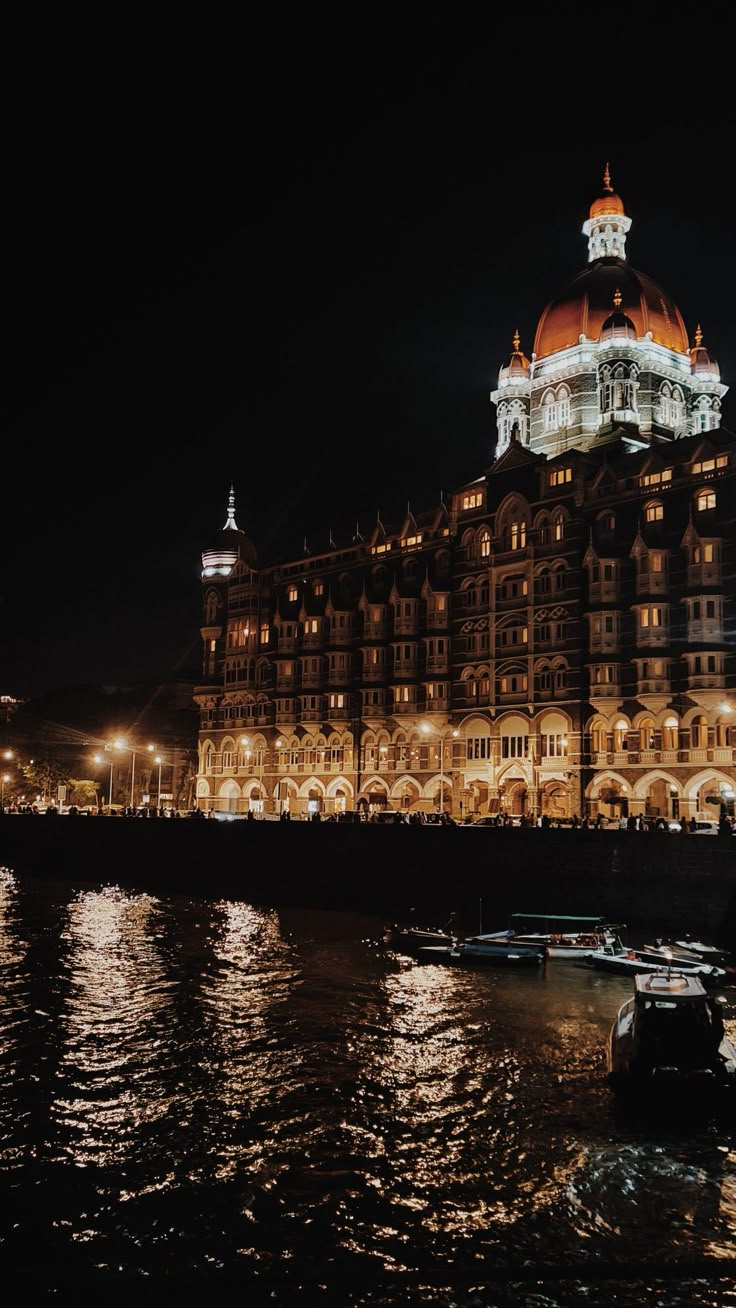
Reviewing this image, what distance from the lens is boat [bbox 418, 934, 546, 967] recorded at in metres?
47.4

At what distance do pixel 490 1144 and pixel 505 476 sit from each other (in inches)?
2912

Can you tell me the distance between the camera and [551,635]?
87125mm

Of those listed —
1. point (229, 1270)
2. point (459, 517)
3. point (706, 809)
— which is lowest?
point (229, 1270)

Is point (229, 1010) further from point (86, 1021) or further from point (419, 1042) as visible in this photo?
point (419, 1042)

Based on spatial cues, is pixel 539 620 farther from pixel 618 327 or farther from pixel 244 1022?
pixel 244 1022

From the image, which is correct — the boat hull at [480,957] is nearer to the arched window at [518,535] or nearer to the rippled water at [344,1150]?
the rippled water at [344,1150]

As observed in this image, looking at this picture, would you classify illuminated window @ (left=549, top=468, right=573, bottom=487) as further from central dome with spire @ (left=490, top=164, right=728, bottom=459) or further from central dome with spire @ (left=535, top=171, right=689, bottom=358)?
central dome with spire @ (left=535, top=171, right=689, bottom=358)

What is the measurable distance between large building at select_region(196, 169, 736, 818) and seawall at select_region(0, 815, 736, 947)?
10126 mm

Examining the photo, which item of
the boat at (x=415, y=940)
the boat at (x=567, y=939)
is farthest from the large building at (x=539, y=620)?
the boat at (x=415, y=940)

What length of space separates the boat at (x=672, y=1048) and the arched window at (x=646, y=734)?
49.0m

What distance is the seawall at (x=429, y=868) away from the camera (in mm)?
55625

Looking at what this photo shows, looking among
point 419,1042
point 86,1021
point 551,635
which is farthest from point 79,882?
point 419,1042

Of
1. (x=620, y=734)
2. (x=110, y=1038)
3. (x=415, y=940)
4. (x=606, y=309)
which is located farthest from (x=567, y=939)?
(x=606, y=309)

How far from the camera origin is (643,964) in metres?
45.0
